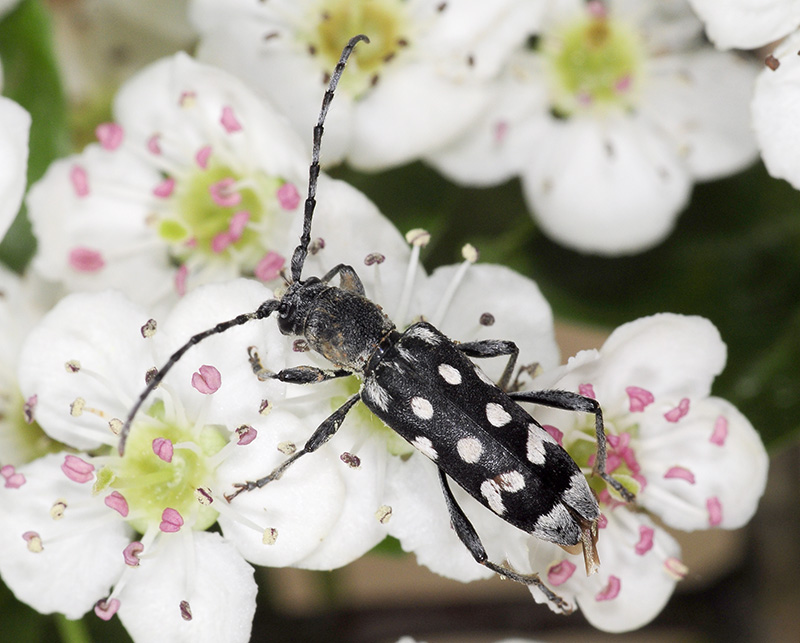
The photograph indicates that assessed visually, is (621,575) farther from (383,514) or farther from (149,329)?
(149,329)

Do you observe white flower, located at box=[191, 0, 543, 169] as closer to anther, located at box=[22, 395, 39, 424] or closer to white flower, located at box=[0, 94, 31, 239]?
white flower, located at box=[0, 94, 31, 239]

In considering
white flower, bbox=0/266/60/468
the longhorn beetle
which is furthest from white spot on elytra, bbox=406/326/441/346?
white flower, bbox=0/266/60/468

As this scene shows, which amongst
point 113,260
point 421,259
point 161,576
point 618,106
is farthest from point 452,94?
point 161,576

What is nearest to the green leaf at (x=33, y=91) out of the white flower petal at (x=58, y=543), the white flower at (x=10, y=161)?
the white flower at (x=10, y=161)

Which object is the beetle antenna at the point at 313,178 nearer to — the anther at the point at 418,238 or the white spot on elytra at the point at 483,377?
the anther at the point at 418,238

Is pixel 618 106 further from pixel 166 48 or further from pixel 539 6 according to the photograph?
pixel 166 48
